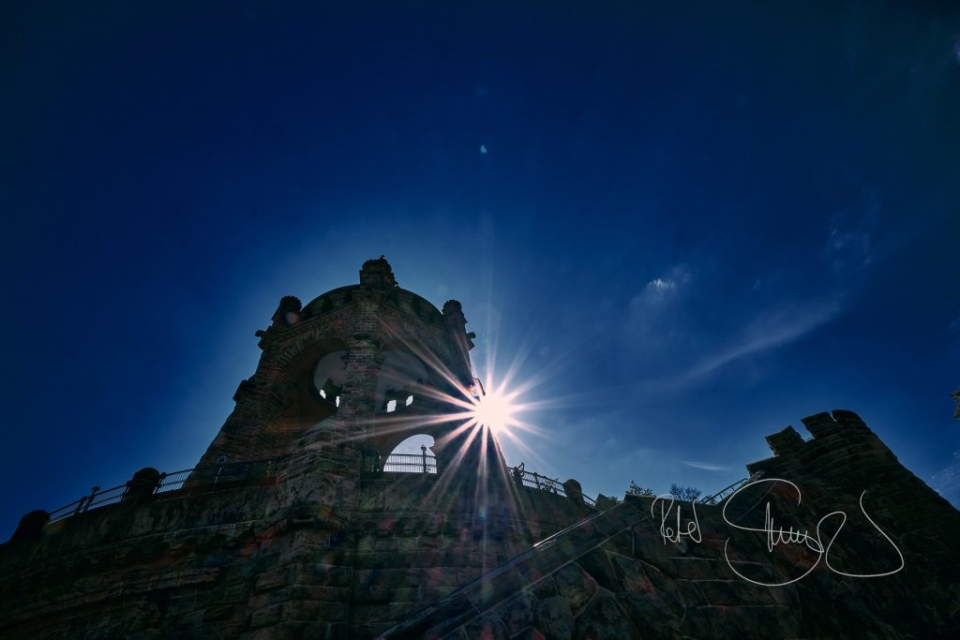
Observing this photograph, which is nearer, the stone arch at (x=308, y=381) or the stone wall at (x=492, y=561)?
the stone wall at (x=492, y=561)

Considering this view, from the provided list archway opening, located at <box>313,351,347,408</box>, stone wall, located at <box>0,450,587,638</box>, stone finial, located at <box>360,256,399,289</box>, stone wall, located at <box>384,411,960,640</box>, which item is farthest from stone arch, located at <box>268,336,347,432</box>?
stone wall, located at <box>384,411,960,640</box>

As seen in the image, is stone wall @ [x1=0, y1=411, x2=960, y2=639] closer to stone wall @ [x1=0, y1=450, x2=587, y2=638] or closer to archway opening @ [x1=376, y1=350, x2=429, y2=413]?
stone wall @ [x1=0, y1=450, x2=587, y2=638]

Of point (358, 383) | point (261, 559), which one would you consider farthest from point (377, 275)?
point (261, 559)

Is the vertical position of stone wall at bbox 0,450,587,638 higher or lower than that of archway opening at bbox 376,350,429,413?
lower

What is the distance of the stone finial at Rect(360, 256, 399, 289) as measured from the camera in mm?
14727

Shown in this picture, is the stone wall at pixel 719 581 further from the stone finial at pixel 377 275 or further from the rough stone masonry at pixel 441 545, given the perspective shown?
the stone finial at pixel 377 275

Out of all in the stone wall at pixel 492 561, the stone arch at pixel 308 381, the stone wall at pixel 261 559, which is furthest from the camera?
the stone arch at pixel 308 381

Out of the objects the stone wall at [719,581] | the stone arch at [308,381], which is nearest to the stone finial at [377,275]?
the stone arch at [308,381]

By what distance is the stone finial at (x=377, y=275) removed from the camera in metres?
14.7

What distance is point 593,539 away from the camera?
11.5 feet

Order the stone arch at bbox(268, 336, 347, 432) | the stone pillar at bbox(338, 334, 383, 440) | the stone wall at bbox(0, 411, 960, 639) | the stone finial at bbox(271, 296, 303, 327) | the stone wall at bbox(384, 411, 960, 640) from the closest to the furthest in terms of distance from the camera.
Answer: the stone wall at bbox(384, 411, 960, 640)
the stone wall at bbox(0, 411, 960, 639)
the stone pillar at bbox(338, 334, 383, 440)
the stone arch at bbox(268, 336, 347, 432)
the stone finial at bbox(271, 296, 303, 327)

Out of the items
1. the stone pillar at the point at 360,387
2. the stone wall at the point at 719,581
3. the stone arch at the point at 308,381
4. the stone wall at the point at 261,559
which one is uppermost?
the stone arch at the point at 308,381

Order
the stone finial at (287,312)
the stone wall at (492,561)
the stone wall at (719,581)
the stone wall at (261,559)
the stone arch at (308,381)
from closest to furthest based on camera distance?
the stone wall at (719,581)
the stone wall at (492,561)
the stone wall at (261,559)
the stone arch at (308,381)
the stone finial at (287,312)

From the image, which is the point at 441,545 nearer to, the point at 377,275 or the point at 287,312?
the point at 377,275
